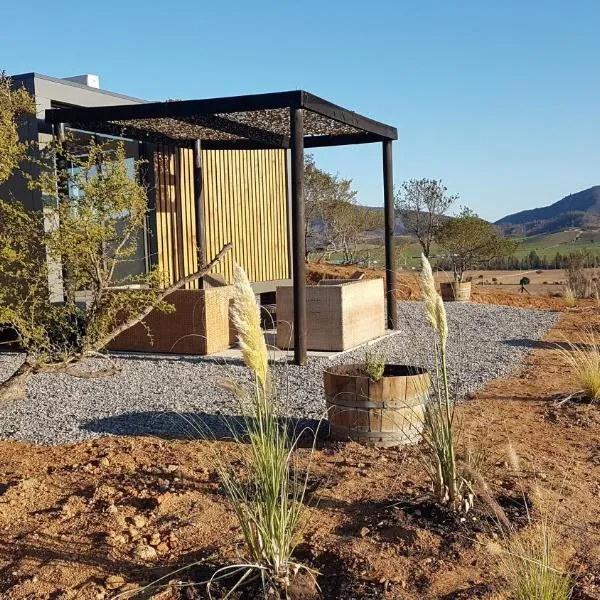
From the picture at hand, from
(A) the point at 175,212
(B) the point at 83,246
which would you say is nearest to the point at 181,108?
(B) the point at 83,246

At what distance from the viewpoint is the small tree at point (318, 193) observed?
2264cm

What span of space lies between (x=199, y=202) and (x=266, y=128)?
1542mm

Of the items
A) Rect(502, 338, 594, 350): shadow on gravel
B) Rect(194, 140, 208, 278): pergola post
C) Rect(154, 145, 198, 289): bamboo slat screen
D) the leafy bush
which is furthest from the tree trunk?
Rect(502, 338, 594, 350): shadow on gravel

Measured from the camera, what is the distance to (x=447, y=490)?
3123 mm

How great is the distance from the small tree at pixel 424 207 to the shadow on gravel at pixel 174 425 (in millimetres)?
15456

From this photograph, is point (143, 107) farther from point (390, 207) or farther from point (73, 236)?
point (390, 207)

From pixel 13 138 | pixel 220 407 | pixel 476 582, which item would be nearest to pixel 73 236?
pixel 13 138

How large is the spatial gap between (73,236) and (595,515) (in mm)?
4439

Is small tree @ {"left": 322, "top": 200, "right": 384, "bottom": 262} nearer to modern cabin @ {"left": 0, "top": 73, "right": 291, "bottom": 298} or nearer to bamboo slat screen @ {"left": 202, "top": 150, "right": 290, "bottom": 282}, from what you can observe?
bamboo slat screen @ {"left": 202, "top": 150, "right": 290, "bottom": 282}

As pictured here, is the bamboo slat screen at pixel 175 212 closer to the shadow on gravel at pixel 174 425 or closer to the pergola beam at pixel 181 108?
the pergola beam at pixel 181 108

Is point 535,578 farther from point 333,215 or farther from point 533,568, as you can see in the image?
point 333,215

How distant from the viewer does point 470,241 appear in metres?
19.2

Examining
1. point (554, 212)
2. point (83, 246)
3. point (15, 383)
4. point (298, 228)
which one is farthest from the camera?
point (554, 212)

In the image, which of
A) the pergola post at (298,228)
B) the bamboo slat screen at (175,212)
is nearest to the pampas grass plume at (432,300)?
the pergola post at (298,228)
